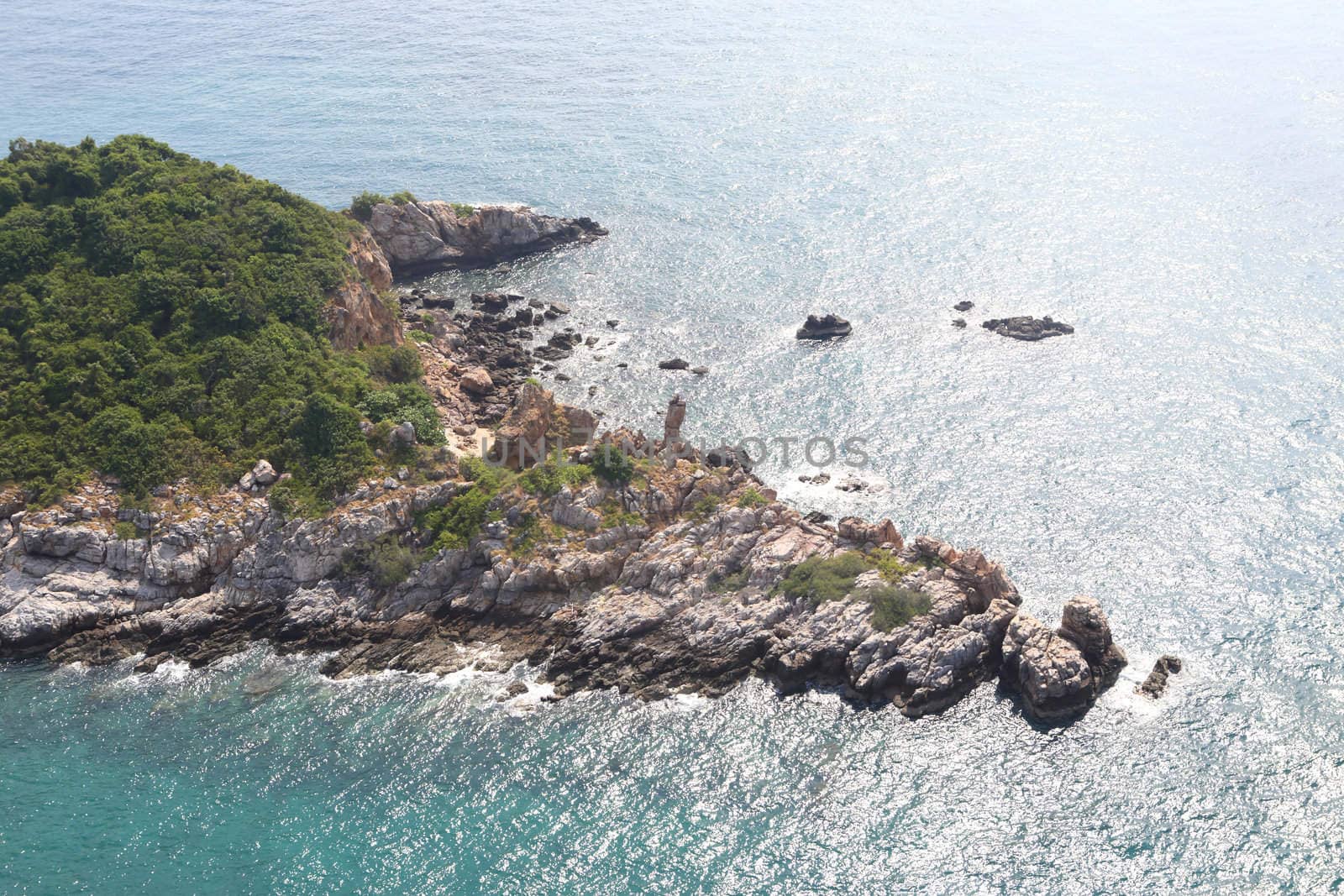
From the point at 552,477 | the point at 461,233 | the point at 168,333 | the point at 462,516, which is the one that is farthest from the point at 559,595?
the point at 461,233

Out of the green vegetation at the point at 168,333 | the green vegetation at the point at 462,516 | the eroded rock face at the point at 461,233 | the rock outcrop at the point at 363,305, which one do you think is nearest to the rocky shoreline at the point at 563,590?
the green vegetation at the point at 462,516

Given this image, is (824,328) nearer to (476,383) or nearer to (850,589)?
(476,383)

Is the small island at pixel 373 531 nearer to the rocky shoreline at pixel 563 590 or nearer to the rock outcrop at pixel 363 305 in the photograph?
the rocky shoreline at pixel 563 590

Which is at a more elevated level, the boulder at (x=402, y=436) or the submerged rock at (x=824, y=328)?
the boulder at (x=402, y=436)

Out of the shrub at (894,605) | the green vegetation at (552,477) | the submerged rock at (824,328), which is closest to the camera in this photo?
the shrub at (894,605)

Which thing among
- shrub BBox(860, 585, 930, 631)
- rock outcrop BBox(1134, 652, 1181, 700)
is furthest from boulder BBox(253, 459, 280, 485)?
rock outcrop BBox(1134, 652, 1181, 700)

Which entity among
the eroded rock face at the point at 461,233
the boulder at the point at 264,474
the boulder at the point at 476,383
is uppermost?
the eroded rock face at the point at 461,233
